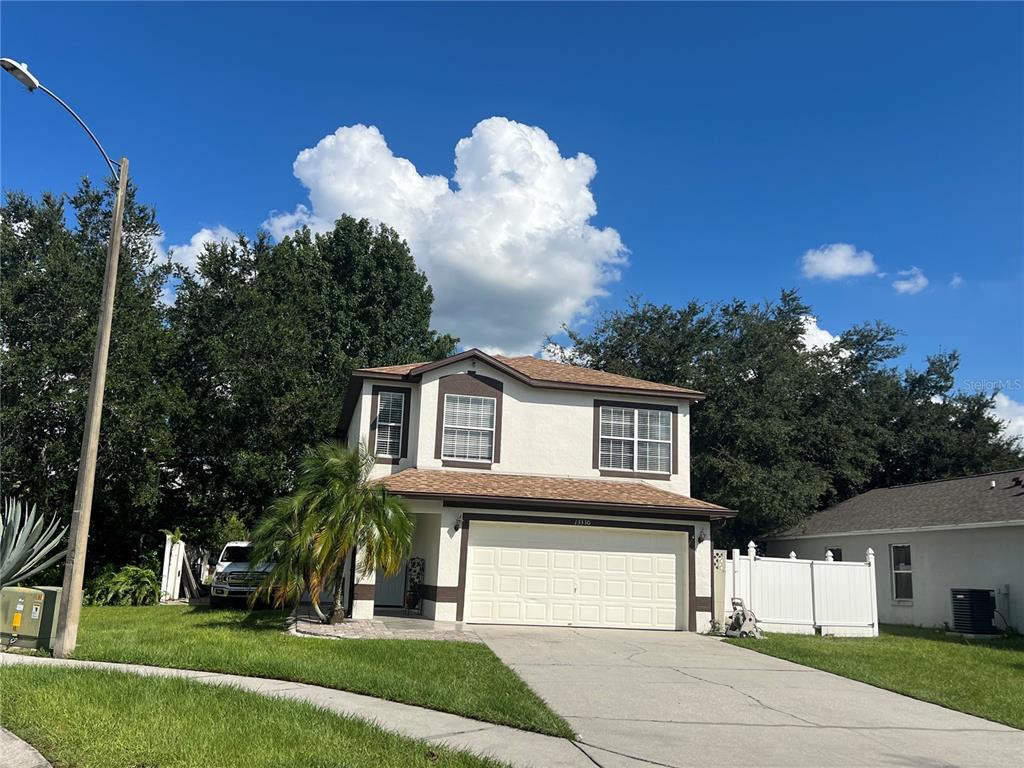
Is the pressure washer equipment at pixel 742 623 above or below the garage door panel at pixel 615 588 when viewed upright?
below

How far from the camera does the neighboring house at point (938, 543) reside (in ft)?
62.7

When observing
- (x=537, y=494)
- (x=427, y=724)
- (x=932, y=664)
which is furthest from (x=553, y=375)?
(x=427, y=724)

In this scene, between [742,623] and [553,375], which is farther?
[553,375]

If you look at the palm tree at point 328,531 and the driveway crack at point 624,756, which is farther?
the palm tree at point 328,531

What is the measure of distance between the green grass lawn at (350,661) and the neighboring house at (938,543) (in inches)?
544

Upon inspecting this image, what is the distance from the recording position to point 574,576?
18172mm

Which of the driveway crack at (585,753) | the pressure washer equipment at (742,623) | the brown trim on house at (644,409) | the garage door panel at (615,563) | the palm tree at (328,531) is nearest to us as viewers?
the driveway crack at (585,753)

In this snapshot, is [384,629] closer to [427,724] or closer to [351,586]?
[351,586]

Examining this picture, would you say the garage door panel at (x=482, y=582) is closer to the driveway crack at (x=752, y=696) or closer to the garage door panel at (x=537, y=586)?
the garage door panel at (x=537, y=586)

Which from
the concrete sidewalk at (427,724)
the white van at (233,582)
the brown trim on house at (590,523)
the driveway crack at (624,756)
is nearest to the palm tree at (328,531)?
the brown trim on house at (590,523)

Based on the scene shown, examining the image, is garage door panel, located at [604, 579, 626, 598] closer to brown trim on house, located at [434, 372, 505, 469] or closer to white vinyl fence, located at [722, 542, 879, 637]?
white vinyl fence, located at [722, 542, 879, 637]

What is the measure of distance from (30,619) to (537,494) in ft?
33.2

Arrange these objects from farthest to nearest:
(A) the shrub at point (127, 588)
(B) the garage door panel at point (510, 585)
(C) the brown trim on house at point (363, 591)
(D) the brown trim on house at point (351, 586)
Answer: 1. (A) the shrub at point (127, 588)
2. (B) the garage door panel at point (510, 585)
3. (D) the brown trim on house at point (351, 586)
4. (C) the brown trim on house at point (363, 591)

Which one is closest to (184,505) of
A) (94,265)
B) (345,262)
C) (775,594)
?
(94,265)
